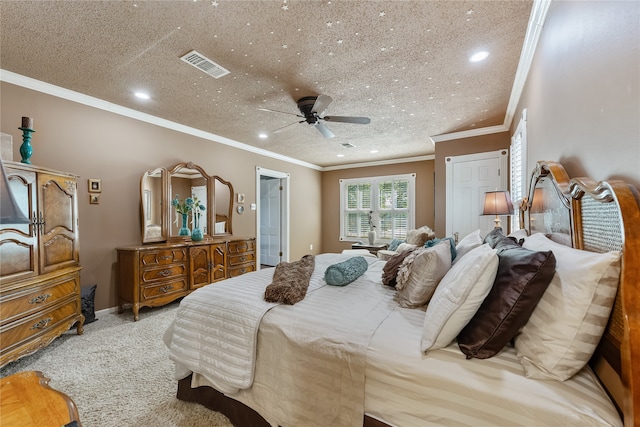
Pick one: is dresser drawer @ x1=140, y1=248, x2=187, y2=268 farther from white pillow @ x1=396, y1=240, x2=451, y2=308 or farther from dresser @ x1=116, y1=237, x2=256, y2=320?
white pillow @ x1=396, y1=240, x2=451, y2=308

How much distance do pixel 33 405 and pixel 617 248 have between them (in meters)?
1.85

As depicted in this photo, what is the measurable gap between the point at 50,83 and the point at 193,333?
3.03 m

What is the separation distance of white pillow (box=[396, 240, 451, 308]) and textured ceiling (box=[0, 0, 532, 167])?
1557 millimetres

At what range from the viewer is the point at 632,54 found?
0.84 metres

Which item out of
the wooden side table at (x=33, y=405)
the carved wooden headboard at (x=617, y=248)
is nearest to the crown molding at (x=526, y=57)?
the carved wooden headboard at (x=617, y=248)

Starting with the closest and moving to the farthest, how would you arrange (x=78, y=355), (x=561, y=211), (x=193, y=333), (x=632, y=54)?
(x=632, y=54)
(x=561, y=211)
(x=193, y=333)
(x=78, y=355)

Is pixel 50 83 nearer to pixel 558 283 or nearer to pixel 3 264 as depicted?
pixel 3 264

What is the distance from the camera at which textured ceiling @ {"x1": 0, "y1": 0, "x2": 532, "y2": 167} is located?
1.72 m

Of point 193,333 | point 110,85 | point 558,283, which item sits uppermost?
point 110,85

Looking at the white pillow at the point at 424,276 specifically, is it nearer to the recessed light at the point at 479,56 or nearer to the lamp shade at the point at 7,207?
the lamp shade at the point at 7,207

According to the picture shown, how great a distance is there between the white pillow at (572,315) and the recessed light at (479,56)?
6.39 ft

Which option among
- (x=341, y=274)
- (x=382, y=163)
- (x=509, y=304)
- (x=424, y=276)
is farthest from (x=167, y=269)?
(x=382, y=163)

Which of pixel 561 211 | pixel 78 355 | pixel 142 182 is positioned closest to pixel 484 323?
pixel 561 211

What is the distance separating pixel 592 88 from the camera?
1.11 m
